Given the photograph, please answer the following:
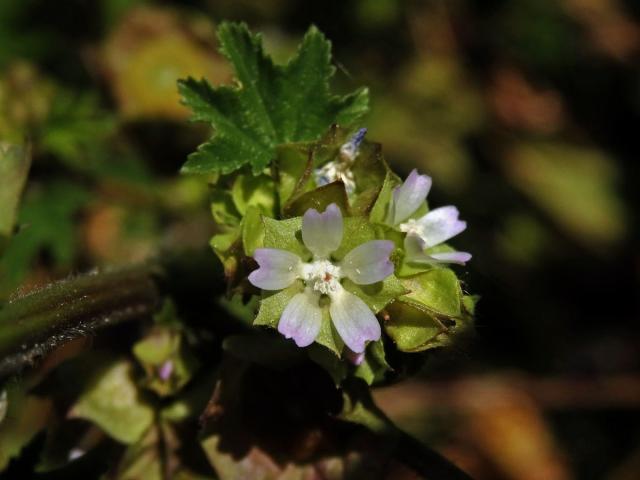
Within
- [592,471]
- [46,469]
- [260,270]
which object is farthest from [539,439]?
[260,270]

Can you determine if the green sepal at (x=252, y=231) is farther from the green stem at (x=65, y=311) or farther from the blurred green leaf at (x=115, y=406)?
the blurred green leaf at (x=115, y=406)

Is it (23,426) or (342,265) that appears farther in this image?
(23,426)

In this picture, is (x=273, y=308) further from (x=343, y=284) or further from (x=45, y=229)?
(x=45, y=229)

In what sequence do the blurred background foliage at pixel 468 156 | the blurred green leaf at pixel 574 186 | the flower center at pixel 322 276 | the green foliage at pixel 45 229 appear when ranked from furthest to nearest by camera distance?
the blurred green leaf at pixel 574 186
the blurred background foliage at pixel 468 156
the green foliage at pixel 45 229
the flower center at pixel 322 276

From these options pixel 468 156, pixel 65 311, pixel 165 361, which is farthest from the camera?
pixel 468 156

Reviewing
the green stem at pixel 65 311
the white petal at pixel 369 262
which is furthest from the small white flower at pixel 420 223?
the green stem at pixel 65 311

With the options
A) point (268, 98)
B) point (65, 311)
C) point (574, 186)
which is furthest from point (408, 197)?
point (574, 186)

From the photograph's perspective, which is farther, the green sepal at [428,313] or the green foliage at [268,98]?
the green foliage at [268,98]

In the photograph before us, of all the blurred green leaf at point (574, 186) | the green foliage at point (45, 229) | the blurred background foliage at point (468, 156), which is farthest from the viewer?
the blurred green leaf at point (574, 186)
